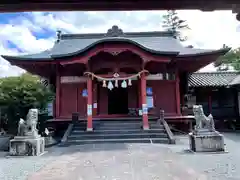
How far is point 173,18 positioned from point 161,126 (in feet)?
95.4

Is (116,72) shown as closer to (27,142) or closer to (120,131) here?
(120,131)

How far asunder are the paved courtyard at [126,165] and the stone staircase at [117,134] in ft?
5.49

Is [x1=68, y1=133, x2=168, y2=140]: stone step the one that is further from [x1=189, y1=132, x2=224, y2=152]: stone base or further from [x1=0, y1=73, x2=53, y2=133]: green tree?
[x1=189, y1=132, x2=224, y2=152]: stone base

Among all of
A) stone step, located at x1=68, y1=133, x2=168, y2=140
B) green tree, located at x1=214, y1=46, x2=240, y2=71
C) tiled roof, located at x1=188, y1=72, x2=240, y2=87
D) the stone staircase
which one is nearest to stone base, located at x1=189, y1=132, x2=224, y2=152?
the stone staircase

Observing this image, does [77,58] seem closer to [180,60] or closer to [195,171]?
[180,60]

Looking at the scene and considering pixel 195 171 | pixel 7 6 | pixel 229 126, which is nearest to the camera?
pixel 7 6

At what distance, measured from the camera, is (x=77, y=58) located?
1141 centimetres

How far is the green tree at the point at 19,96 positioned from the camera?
9.62 m

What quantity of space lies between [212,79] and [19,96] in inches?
547

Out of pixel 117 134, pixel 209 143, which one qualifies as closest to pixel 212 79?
pixel 117 134

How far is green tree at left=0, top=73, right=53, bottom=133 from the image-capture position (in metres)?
9.62

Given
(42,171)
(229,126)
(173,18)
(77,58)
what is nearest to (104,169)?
(42,171)

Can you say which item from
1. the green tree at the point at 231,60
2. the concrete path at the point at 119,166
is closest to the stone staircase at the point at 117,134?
the concrete path at the point at 119,166

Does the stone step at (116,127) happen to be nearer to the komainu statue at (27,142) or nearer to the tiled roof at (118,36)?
the komainu statue at (27,142)
